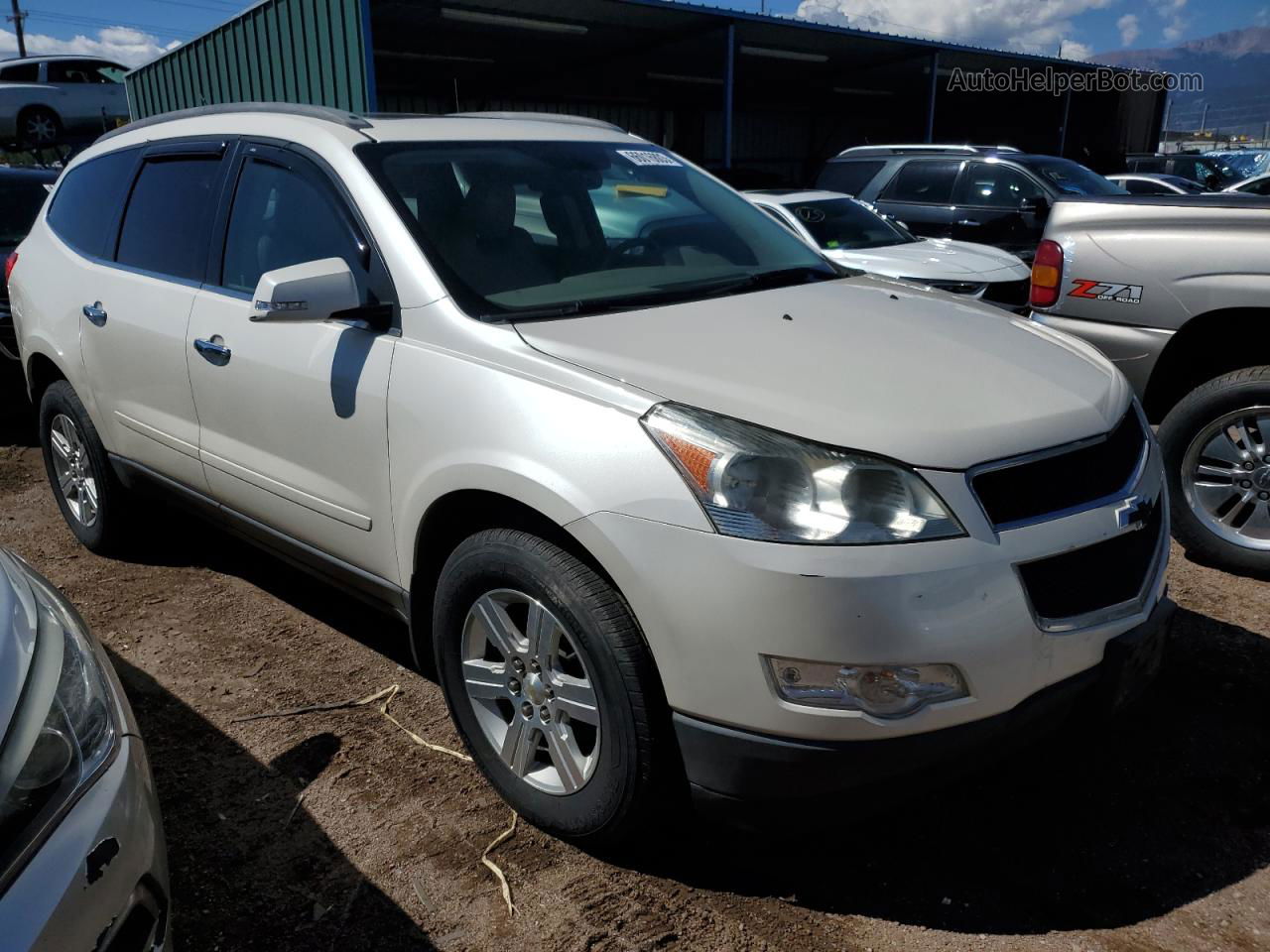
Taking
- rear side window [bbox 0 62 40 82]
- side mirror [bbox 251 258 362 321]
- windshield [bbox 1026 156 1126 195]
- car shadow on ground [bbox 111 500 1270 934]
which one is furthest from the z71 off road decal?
rear side window [bbox 0 62 40 82]

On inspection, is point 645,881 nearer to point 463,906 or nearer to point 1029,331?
point 463,906

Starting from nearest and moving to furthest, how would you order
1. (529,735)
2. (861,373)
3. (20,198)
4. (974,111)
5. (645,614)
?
1. (645,614)
2. (861,373)
3. (529,735)
4. (20,198)
5. (974,111)

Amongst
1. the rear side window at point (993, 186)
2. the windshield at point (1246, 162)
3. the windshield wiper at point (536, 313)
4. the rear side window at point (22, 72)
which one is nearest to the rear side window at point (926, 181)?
the rear side window at point (993, 186)

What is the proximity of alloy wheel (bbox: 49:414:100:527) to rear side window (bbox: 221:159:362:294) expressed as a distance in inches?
60.0

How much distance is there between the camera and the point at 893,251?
8.37m

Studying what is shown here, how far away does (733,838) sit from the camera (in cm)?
258

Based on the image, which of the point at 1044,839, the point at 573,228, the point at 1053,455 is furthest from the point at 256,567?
the point at 1053,455

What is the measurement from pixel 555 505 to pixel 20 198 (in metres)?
7.37

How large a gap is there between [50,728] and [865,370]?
180 centimetres

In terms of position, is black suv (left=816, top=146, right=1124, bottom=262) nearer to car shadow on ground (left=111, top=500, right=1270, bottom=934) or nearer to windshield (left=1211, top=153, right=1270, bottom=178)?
car shadow on ground (left=111, top=500, right=1270, bottom=934)

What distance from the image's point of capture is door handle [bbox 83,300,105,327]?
3877mm

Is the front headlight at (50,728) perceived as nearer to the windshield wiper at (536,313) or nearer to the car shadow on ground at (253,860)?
the car shadow on ground at (253,860)

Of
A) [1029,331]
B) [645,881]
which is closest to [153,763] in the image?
[645,881]

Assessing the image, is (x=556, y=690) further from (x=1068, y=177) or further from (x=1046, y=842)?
(x=1068, y=177)
